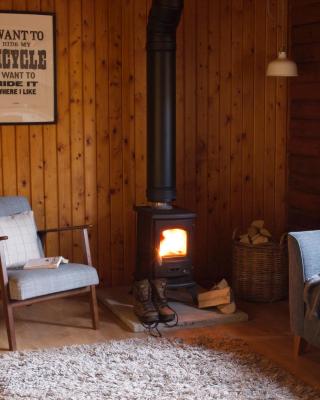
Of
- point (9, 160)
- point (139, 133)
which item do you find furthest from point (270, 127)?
point (9, 160)

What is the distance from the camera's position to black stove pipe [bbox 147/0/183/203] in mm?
4832

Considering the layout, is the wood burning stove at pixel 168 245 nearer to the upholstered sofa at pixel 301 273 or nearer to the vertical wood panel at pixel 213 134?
the vertical wood panel at pixel 213 134

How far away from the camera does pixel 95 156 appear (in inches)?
209

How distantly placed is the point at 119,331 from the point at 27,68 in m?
1.89

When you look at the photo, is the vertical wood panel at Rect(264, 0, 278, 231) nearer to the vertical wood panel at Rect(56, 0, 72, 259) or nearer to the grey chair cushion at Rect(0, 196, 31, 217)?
the vertical wood panel at Rect(56, 0, 72, 259)

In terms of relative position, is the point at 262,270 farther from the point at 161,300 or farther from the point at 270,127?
the point at 270,127

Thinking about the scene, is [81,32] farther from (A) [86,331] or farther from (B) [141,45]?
(A) [86,331]

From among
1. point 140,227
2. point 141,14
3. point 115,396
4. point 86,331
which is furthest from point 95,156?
point 115,396

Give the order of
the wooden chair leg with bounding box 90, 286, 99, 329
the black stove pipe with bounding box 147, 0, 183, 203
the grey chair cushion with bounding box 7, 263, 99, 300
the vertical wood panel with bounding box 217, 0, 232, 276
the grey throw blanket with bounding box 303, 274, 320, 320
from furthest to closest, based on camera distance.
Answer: the vertical wood panel with bounding box 217, 0, 232, 276 < the black stove pipe with bounding box 147, 0, 183, 203 < the wooden chair leg with bounding box 90, 286, 99, 329 < the grey chair cushion with bounding box 7, 263, 99, 300 < the grey throw blanket with bounding box 303, 274, 320, 320

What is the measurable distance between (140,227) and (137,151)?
681mm

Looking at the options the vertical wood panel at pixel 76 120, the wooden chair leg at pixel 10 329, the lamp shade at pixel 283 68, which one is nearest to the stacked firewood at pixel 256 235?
the lamp shade at pixel 283 68

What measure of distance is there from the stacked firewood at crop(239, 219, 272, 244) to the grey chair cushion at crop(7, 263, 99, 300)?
1.30 m

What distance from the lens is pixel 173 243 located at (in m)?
4.88

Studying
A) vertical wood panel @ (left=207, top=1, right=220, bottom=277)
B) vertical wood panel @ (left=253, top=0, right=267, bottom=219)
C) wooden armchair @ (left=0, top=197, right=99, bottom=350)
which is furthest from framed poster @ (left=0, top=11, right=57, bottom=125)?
→ vertical wood panel @ (left=253, top=0, right=267, bottom=219)
